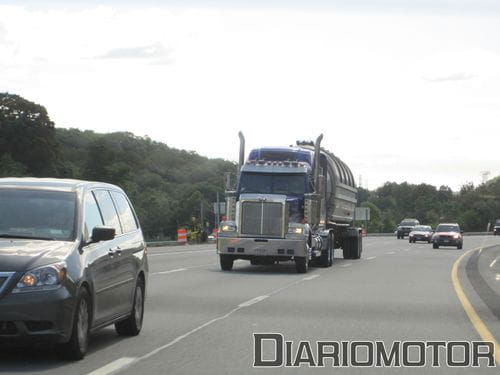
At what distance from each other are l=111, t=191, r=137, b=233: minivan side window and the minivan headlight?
8.43 feet

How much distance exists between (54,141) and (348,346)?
92.7 metres

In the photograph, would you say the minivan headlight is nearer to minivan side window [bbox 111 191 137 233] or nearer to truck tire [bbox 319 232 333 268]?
minivan side window [bbox 111 191 137 233]

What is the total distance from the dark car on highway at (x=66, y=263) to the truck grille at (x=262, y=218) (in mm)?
15001

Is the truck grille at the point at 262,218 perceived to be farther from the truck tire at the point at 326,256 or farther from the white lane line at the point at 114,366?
the white lane line at the point at 114,366

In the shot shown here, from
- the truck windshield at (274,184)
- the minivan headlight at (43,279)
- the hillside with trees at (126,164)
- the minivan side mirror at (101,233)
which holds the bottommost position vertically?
the minivan headlight at (43,279)

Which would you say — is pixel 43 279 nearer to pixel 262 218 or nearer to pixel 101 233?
pixel 101 233

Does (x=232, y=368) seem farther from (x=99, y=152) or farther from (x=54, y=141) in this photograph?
(x=99, y=152)

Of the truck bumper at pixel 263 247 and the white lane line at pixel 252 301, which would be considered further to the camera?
the truck bumper at pixel 263 247

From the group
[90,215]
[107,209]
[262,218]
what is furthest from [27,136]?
[90,215]

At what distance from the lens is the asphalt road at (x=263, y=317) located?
10.1m

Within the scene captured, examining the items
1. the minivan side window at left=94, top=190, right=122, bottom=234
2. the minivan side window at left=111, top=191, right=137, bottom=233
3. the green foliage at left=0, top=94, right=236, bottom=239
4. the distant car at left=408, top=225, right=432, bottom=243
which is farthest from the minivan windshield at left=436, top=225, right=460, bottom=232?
the minivan side window at left=94, top=190, right=122, bottom=234

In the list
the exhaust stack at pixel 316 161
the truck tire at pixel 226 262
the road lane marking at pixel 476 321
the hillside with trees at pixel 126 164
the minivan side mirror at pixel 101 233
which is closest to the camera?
the minivan side mirror at pixel 101 233

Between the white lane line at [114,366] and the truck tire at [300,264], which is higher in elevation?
the truck tire at [300,264]

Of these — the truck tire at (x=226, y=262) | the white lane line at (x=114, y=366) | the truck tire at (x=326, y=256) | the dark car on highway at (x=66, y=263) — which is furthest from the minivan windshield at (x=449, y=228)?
the white lane line at (x=114, y=366)
